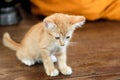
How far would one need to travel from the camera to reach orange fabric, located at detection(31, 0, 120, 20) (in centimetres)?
173

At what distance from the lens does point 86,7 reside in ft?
5.68

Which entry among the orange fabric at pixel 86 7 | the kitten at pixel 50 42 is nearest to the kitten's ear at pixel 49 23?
the kitten at pixel 50 42

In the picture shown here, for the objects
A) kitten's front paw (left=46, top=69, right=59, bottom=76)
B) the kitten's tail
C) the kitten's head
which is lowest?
kitten's front paw (left=46, top=69, right=59, bottom=76)

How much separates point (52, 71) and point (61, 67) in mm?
48

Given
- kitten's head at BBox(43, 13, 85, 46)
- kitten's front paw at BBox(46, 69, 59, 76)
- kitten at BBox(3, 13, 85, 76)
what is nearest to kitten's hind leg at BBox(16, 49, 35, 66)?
kitten at BBox(3, 13, 85, 76)

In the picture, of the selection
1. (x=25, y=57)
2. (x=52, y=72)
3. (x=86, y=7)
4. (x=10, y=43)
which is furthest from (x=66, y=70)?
(x=86, y=7)

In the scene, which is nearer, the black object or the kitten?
the kitten

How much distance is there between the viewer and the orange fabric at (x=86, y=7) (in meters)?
1.73

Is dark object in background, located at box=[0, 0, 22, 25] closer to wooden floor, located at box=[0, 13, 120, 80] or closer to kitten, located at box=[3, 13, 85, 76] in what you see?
wooden floor, located at box=[0, 13, 120, 80]

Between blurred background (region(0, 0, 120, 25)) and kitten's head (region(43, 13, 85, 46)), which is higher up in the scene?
blurred background (region(0, 0, 120, 25))

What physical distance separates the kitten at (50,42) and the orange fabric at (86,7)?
495mm

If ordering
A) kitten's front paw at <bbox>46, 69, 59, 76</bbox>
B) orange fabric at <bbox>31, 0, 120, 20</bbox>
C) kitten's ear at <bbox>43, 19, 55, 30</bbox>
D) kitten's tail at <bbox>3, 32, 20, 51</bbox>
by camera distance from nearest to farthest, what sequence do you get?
kitten's ear at <bbox>43, 19, 55, 30</bbox>, kitten's front paw at <bbox>46, 69, 59, 76</bbox>, kitten's tail at <bbox>3, 32, 20, 51</bbox>, orange fabric at <bbox>31, 0, 120, 20</bbox>

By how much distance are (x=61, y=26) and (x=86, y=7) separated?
692 mm

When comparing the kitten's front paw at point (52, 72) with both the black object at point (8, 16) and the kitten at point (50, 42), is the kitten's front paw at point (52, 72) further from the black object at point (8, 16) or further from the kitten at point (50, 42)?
the black object at point (8, 16)
